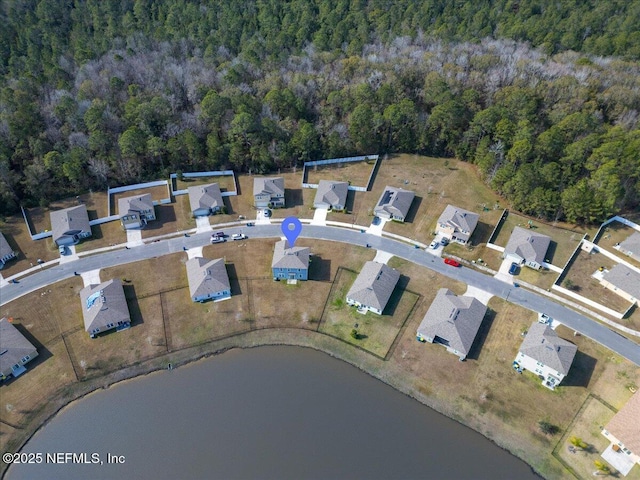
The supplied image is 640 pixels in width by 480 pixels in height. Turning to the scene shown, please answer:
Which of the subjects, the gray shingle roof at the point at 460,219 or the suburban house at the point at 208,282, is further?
the gray shingle roof at the point at 460,219

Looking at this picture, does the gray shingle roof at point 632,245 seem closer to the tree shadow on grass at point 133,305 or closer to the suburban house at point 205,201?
the suburban house at point 205,201

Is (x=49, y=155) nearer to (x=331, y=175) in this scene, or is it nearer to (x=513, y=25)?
(x=331, y=175)

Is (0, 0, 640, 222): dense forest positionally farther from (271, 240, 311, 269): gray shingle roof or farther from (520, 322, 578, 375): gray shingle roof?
(520, 322, 578, 375): gray shingle roof

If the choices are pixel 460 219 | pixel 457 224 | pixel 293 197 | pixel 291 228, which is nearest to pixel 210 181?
pixel 293 197

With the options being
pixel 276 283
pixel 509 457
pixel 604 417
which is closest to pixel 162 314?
pixel 276 283

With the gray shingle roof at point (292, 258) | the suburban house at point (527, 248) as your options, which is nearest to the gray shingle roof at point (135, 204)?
the gray shingle roof at point (292, 258)

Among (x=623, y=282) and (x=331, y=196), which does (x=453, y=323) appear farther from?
(x=331, y=196)
